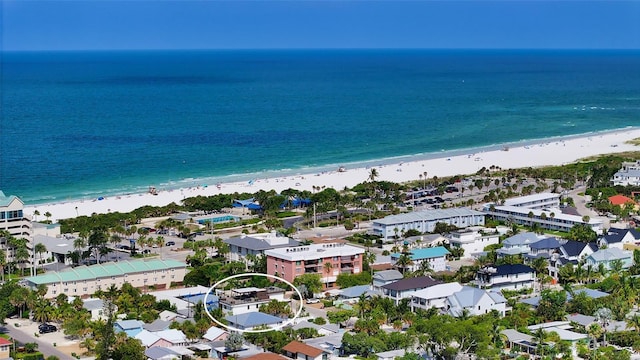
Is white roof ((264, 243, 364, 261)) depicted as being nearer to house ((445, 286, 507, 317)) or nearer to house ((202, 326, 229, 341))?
house ((445, 286, 507, 317))

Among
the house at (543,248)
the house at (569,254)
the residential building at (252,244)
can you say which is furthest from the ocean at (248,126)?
the house at (569,254)

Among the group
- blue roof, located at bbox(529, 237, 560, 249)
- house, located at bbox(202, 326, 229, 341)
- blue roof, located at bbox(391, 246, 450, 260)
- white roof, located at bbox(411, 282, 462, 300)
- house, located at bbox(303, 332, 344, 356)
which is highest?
blue roof, located at bbox(529, 237, 560, 249)

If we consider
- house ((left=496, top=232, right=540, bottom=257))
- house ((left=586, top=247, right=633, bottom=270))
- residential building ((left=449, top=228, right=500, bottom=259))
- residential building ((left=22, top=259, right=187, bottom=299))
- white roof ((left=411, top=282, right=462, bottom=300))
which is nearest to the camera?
white roof ((left=411, top=282, right=462, bottom=300))

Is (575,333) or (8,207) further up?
(8,207)

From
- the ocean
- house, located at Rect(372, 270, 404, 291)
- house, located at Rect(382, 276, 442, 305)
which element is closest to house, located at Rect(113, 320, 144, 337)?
house, located at Rect(382, 276, 442, 305)

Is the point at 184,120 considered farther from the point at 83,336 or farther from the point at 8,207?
the point at 83,336

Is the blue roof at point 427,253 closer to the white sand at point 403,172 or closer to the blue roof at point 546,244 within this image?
the blue roof at point 546,244

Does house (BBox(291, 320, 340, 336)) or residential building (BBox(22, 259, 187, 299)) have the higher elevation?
residential building (BBox(22, 259, 187, 299))

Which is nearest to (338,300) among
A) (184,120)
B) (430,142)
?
(430,142)
